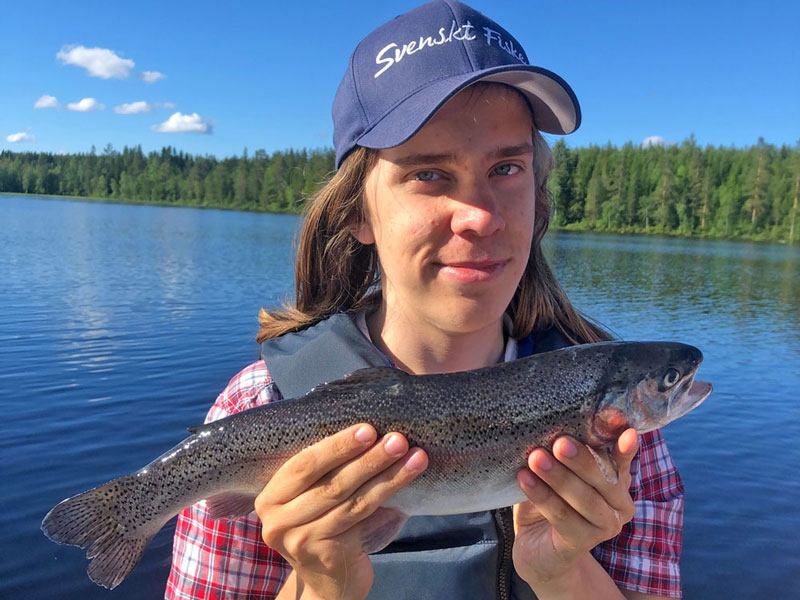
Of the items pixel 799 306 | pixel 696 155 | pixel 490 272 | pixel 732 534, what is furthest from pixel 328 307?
pixel 696 155

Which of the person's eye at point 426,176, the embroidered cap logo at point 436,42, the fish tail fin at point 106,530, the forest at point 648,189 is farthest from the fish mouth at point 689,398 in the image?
the forest at point 648,189

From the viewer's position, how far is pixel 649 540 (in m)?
3.34

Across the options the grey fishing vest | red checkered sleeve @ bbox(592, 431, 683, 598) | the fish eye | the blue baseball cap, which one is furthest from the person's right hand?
the blue baseball cap

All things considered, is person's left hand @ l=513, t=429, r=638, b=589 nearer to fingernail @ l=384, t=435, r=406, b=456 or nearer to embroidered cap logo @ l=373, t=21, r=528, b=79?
fingernail @ l=384, t=435, r=406, b=456

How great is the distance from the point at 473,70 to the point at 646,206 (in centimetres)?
12696

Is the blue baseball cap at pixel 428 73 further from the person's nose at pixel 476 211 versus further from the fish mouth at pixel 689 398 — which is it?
the fish mouth at pixel 689 398

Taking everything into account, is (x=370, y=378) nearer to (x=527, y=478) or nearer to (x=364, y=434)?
(x=364, y=434)

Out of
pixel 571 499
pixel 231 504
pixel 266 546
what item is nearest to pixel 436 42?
pixel 571 499

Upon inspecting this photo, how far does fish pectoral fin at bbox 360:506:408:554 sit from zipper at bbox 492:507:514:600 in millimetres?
725

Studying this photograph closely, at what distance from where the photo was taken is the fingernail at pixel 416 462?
8.72ft

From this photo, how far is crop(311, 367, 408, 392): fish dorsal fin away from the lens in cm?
293

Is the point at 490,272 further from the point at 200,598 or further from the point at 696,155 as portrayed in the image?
the point at 696,155

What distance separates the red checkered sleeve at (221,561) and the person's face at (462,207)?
151 centimetres

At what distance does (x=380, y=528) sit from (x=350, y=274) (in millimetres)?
1945
